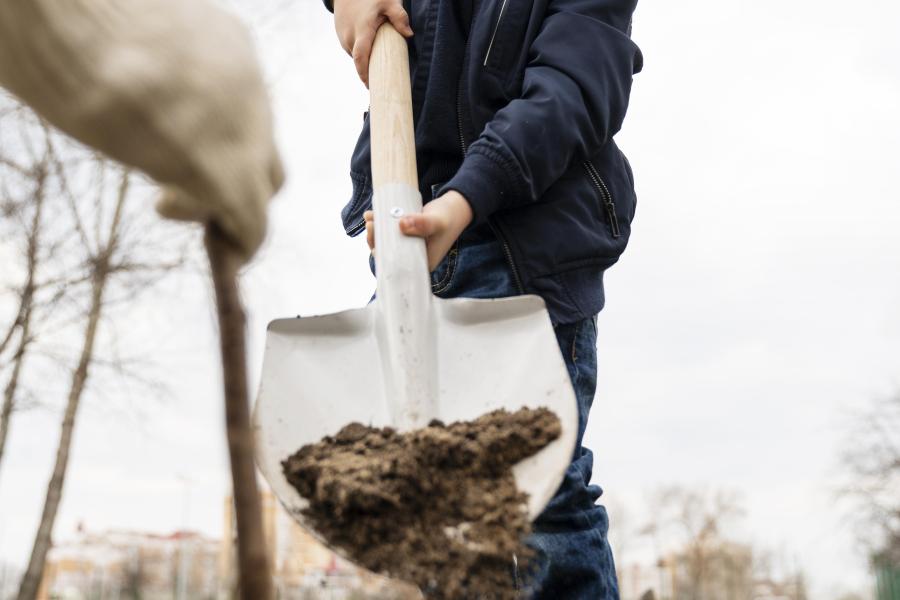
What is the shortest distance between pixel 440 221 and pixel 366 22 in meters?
0.60

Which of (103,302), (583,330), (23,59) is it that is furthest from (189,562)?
(23,59)

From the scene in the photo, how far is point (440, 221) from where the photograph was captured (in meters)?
1.64

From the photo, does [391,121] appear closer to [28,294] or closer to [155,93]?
[155,93]

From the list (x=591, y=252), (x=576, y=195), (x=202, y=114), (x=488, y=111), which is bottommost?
(x=202, y=114)

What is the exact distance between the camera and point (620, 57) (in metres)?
1.85

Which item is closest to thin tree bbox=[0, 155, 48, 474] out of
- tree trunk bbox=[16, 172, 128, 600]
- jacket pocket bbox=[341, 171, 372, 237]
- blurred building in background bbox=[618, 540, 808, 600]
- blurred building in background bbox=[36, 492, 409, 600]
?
tree trunk bbox=[16, 172, 128, 600]

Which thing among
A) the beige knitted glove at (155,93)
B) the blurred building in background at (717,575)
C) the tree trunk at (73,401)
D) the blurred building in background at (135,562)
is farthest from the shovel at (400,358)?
the blurred building in background at (717,575)

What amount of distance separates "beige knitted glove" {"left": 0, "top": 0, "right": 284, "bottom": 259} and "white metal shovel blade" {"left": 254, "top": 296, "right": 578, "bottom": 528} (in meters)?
0.74

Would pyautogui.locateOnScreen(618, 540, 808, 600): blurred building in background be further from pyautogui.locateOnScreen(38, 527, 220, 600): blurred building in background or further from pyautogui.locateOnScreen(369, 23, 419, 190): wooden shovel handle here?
pyautogui.locateOnScreen(369, 23, 419, 190): wooden shovel handle

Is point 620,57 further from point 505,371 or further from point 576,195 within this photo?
point 505,371

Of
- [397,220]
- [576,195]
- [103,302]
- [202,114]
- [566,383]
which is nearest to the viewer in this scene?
[202,114]

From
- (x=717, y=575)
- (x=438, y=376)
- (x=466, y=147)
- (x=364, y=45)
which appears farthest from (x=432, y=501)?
(x=717, y=575)

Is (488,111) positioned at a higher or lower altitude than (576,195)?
higher

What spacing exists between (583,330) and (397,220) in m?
0.47
